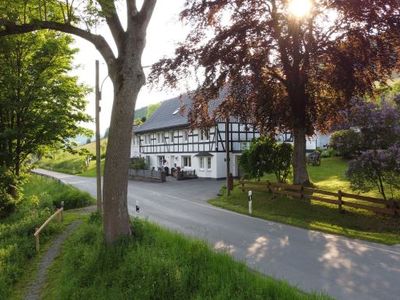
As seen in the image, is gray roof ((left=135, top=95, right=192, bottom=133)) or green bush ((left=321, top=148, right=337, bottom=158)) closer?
green bush ((left=321, top=148, right=337, bottom=158))

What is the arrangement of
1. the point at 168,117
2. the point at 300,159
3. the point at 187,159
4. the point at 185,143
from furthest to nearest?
the point at 168,117, the point at 187,159, the point at 185,143, the point at 300,159

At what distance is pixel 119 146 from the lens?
10.4 metres

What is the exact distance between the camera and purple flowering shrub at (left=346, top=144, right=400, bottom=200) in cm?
1555

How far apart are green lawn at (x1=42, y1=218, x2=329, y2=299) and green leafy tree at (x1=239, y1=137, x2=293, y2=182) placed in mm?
14724

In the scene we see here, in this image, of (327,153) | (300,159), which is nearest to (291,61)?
(300,159)

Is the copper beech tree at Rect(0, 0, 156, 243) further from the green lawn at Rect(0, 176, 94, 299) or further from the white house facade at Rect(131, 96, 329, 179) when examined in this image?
the white house facade at Rect(131, 96, 329, 179)

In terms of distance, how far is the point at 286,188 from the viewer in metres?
21.5

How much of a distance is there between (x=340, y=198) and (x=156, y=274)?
1156cm

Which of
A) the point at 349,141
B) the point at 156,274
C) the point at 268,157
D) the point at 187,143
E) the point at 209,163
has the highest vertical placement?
the point at 187,143

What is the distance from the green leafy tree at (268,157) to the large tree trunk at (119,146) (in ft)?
50.7

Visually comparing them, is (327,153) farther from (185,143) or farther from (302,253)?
(302,253)

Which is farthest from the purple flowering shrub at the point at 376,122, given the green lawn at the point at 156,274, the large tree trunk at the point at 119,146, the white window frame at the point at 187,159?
the white window frame at the point at 187,159

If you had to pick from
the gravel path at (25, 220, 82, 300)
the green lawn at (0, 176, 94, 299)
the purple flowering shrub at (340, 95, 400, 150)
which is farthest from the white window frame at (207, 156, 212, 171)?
the gravel path at (25, 220, 82, 300)

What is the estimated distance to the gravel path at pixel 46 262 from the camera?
990cm
